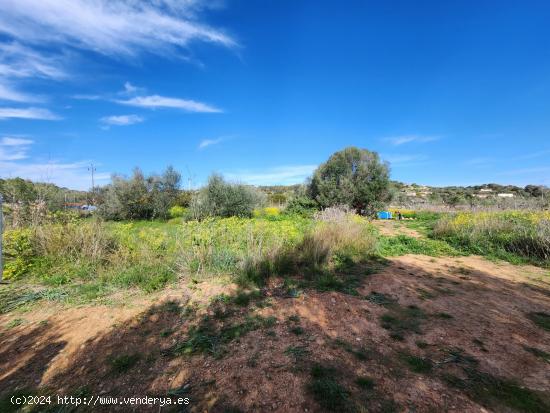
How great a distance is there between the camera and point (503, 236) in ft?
25.0

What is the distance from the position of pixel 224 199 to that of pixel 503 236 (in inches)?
481

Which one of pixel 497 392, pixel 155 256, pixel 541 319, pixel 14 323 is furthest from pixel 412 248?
pixel 14 323

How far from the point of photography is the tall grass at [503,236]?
21.5 ft

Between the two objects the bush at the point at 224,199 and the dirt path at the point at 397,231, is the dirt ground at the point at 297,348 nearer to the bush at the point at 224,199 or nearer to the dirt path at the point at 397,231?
the dirt path at the point at 397,231

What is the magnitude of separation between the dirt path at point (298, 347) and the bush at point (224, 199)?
10064mm

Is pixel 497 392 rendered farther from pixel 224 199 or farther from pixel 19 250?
pixel 224 199

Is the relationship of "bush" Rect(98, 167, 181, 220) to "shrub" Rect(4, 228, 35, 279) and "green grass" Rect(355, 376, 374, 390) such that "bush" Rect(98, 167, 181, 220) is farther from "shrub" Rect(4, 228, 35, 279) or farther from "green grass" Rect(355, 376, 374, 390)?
"green grass" Rect(355, 376, 374, 390)

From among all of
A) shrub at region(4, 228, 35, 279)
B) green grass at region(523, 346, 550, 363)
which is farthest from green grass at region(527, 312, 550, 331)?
shrub at region(4, 228, 35, 279)

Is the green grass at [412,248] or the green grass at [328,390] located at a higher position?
the green grass at [412,248]

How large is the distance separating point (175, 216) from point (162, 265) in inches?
513

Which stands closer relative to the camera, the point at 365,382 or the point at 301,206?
the point at 365,382

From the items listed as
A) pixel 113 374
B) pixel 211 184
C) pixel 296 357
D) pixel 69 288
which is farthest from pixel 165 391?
pixel 211 184

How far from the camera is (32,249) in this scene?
5574mm

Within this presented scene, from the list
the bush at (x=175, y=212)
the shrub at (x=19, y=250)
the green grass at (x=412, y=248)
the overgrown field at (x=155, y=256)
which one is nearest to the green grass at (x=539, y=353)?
the overgrown field at (x=155, y=256)
